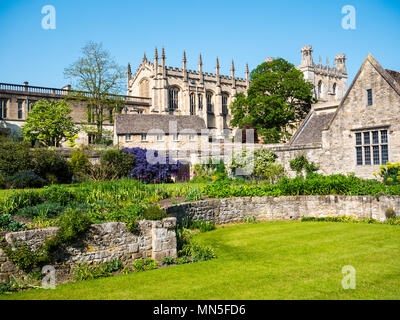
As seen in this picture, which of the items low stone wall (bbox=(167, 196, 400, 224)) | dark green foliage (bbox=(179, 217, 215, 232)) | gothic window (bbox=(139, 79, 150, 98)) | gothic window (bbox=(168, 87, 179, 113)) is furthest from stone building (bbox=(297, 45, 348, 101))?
dark green foliage (bbox=(179, 217, 215, 232))

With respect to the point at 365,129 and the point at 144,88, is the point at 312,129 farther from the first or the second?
the point at 144,88

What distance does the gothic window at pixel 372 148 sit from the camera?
67.3 ft

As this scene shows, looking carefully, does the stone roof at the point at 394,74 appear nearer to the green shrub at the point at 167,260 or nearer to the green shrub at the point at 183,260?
the green shrub at the point at 183,260

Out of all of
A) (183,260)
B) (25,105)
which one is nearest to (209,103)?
(25,105)

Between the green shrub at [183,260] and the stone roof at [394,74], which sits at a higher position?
the stone roof at [394,74]

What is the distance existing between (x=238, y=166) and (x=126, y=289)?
21.9 metres

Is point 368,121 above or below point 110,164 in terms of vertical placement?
above

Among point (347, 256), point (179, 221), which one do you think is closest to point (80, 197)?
point (179, 221)

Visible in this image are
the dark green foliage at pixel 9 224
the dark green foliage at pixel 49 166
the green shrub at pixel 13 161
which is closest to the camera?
the dark green foliage at pixel 9 224

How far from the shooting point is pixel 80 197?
42.6 feet

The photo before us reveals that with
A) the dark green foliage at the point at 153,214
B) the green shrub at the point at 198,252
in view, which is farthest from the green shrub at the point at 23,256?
the green shrub at the point at 198,252

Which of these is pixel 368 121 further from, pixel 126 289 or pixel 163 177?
pixel 126 289

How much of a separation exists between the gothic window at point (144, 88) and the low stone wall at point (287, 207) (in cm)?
4982

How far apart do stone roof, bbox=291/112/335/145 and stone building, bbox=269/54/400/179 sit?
2.69 metres
